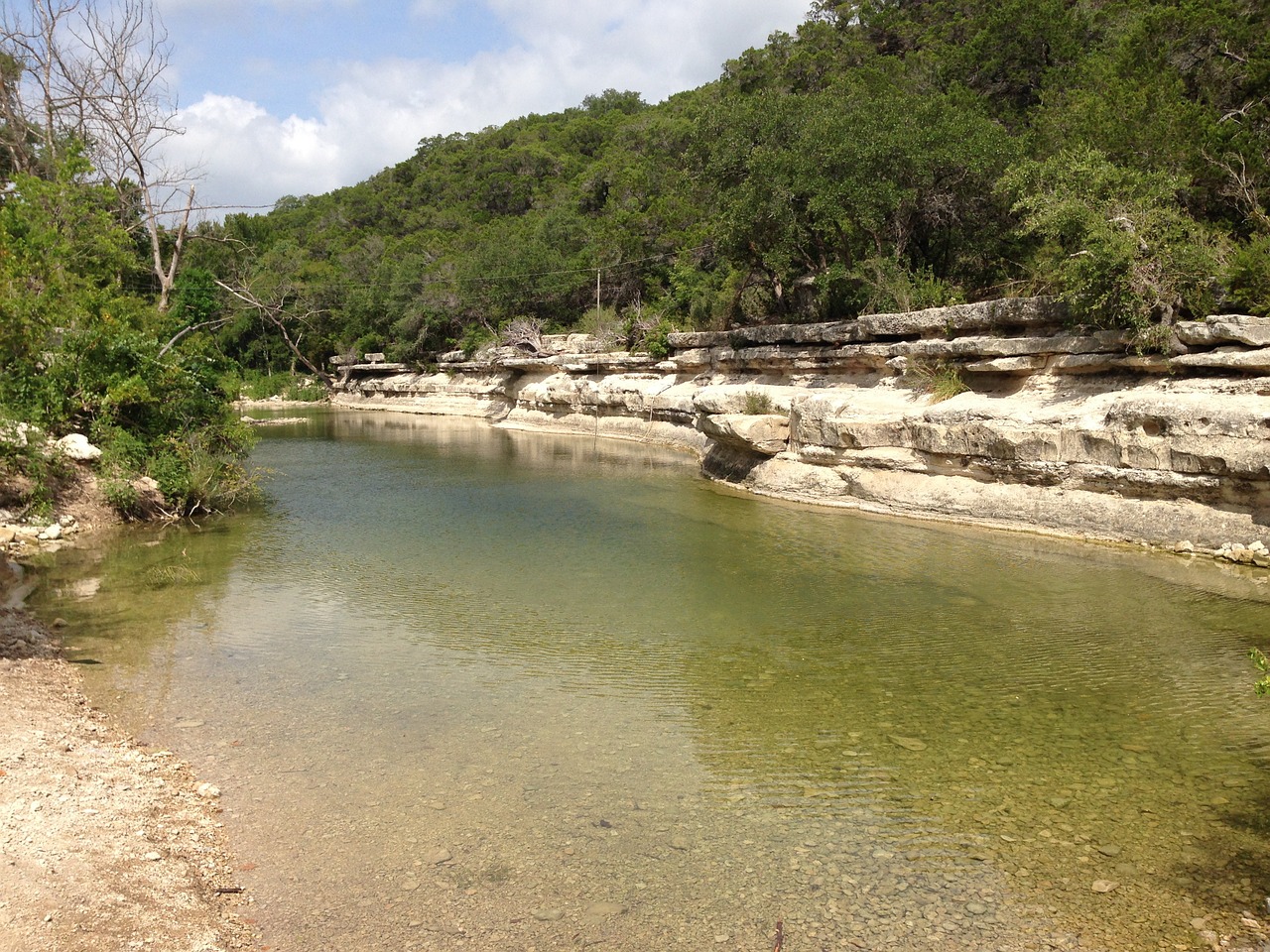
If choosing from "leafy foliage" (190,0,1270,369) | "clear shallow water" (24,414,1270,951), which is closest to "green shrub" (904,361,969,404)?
"leafy foliage" (190,0,1270,369)

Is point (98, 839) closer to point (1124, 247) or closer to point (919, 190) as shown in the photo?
point (1124, 247)

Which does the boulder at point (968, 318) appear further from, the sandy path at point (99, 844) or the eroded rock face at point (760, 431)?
the sandy path at point (99, 844)

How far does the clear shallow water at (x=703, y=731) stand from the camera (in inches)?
175

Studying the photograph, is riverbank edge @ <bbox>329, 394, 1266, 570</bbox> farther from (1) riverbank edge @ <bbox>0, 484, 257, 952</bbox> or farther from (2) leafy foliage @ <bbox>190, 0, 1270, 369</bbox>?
(1) riverbank edge @ <bbox>0, 484, 257, 952</bbox>

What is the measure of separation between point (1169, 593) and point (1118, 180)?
768cm

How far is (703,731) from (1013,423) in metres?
9.58

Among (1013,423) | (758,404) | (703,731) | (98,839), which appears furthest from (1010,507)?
(98,839)

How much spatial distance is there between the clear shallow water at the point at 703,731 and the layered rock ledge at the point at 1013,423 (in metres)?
0.95

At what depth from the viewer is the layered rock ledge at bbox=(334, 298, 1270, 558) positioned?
1165cm

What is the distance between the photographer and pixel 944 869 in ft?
15.6

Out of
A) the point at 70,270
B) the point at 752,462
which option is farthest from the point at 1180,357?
the point at 70,270

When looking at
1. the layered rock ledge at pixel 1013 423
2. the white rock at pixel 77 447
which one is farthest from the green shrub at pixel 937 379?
the white rock at pixel 77 447

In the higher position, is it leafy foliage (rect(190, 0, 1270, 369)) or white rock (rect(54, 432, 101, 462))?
leafy foliage (rect(190, 0, 1270, 369))

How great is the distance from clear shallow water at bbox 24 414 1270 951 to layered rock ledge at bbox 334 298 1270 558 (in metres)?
0.95
